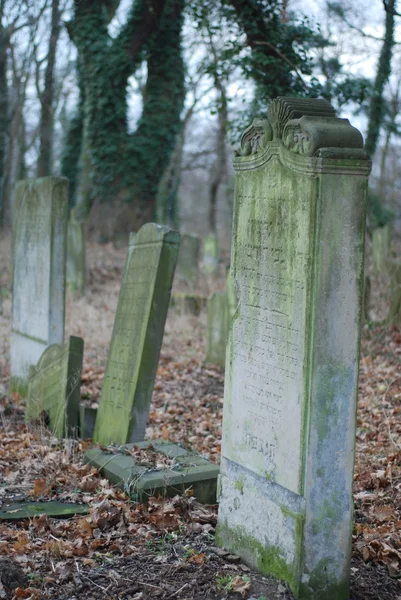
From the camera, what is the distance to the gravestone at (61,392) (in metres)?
6.46

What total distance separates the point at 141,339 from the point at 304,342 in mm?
2666

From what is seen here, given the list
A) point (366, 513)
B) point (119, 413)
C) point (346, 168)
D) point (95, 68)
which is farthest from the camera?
point (95, 68)

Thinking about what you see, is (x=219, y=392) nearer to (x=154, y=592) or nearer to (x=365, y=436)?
(x=365, y=436)

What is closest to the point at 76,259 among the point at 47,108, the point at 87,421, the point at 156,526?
the point at 87,421

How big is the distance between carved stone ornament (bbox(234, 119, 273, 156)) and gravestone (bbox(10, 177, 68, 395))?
14.0 feet

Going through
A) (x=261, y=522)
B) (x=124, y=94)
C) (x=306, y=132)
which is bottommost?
(x=261, y=522)

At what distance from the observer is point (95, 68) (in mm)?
18578

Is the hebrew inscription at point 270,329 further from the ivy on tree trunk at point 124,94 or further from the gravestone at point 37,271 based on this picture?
the ivy on tree trunk at point 124,94

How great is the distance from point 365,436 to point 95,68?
15.1 m

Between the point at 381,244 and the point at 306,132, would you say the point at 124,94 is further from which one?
the point at 306,132

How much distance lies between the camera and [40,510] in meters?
4.61

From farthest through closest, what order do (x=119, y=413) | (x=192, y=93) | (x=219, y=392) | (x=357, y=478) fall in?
1. (x=192, y=93)
2. (x=219, y=392)
3. (x=119, y=413)
4. (x=357, y=478)

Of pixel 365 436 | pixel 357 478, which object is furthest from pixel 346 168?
pixel 365 436

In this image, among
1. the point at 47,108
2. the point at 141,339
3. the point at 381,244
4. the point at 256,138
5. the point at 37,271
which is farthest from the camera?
the point at 47,108
